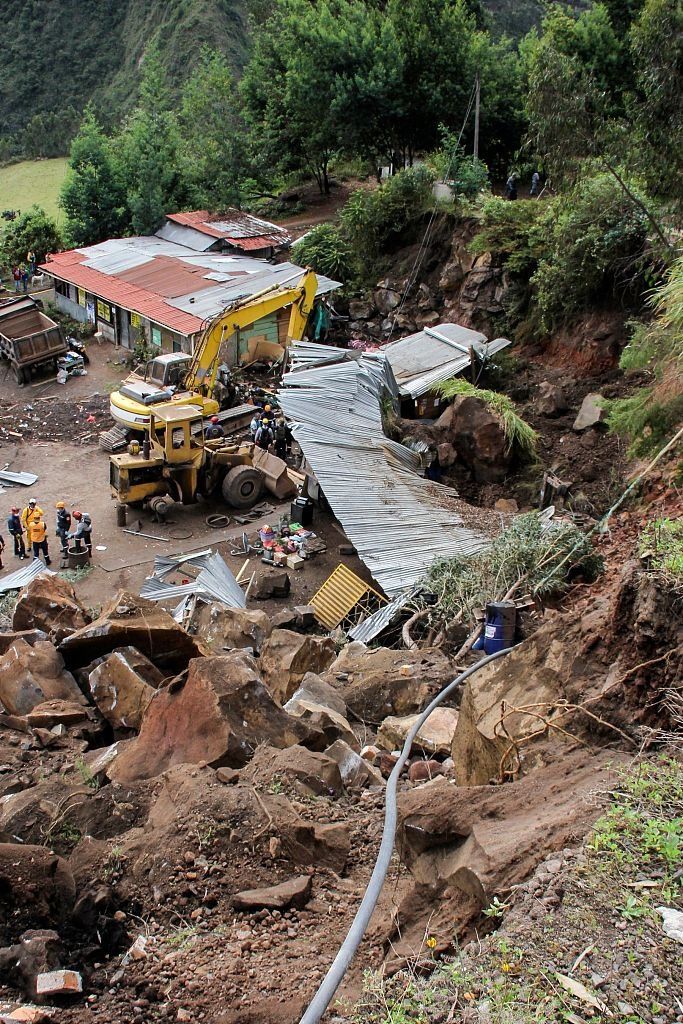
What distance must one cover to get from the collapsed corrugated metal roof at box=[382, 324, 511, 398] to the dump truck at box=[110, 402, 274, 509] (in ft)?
A: 12.1

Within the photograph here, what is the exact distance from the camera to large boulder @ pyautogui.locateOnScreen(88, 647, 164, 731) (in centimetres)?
971

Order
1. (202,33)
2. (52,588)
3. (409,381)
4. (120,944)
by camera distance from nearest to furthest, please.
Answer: (120,944) < (52,588) < (409,381) < (202,33)

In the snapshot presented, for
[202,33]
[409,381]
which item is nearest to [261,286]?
[409,381]

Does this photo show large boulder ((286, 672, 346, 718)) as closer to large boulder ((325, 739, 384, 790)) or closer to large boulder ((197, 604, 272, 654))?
large boulder ((325, 739, 384, 790))

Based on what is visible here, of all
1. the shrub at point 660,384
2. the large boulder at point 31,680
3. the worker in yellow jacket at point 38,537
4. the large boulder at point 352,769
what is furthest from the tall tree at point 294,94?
the large boulder at point 352,769

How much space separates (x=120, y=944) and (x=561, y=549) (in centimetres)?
732

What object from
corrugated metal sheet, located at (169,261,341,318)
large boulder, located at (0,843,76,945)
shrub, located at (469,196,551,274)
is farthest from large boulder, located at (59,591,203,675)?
shrub, located at (469,196,551,274)

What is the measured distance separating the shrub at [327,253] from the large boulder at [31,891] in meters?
23.9

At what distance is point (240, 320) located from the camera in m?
21.6

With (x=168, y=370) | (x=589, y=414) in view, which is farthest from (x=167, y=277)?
(x=589, y=414)

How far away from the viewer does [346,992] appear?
4.91 meters

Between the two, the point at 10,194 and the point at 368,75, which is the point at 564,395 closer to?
the point at 368,75

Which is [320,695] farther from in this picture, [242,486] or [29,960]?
[242,486]

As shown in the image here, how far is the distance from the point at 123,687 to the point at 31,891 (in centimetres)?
351
